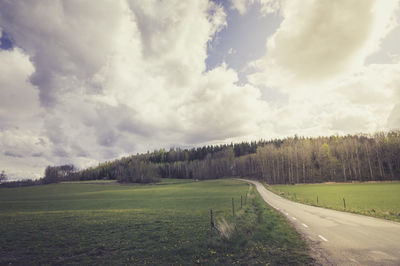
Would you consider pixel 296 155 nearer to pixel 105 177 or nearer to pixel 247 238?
pixel 247 238

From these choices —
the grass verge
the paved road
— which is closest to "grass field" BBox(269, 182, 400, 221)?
the paved road

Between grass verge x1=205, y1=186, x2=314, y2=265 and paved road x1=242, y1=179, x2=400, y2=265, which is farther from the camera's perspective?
grass verge x1=205, y1=186, x2=314, y2=265

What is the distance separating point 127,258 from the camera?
34.9 feet

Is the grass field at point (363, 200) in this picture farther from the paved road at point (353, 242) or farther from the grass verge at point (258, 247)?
the grass verge at point (258, 247)

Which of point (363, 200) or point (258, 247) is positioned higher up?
point (258, 247)

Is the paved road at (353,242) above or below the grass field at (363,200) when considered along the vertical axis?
above

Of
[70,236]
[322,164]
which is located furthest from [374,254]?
[322,164]

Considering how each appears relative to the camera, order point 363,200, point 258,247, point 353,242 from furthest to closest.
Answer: point 363,200, point 353,242, point 258,247

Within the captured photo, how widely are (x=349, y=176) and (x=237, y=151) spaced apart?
99.2m

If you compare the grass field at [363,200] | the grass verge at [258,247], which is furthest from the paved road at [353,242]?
the grass field at [363,200]

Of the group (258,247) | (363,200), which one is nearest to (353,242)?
(258,247)

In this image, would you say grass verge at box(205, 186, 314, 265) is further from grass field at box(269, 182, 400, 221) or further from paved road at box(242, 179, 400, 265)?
grass field at box(269, 182, 400, 221)

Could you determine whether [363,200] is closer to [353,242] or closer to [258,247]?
[353,242]

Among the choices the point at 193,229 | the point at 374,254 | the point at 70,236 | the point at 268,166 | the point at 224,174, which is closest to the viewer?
the point at 374,254
